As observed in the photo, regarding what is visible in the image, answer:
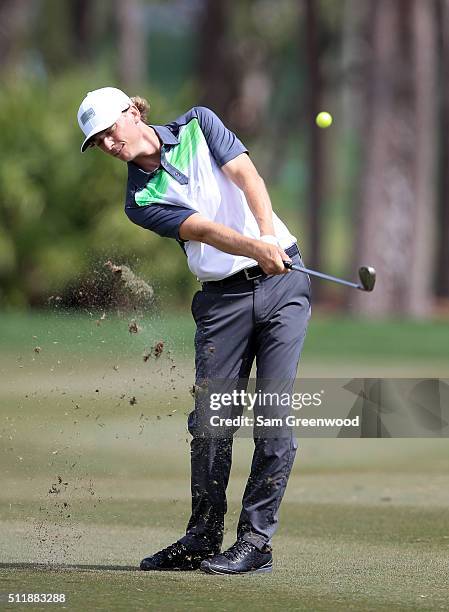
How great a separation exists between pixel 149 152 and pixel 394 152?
1716 cm

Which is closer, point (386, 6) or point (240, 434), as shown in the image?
point (240, 434)

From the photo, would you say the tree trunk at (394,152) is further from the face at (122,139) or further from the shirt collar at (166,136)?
the face at (122,139)

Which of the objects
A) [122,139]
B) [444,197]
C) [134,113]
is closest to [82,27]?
[444,197]

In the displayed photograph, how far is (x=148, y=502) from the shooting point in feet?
26.7

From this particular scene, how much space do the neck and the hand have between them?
2.07ft

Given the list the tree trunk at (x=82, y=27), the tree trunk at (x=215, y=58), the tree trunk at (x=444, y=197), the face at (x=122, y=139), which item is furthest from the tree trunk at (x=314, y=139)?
the face at (x=122, y=139)

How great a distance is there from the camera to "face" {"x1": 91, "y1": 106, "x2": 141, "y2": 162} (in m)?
6.17

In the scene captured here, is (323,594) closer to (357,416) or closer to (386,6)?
(357,416)

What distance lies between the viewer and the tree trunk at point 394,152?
2273cm

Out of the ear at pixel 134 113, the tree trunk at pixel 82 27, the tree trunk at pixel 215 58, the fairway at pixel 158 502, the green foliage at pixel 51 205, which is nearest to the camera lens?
the fairway at pixel 158 502

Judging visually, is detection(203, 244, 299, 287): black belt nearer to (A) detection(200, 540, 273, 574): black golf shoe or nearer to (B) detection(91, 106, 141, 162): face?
(B) detection(91, 106, 141, 162): face

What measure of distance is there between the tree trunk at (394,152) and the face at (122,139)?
16.8 m

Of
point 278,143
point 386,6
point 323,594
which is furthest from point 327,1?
point 323,594

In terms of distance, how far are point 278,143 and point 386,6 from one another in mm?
24285
